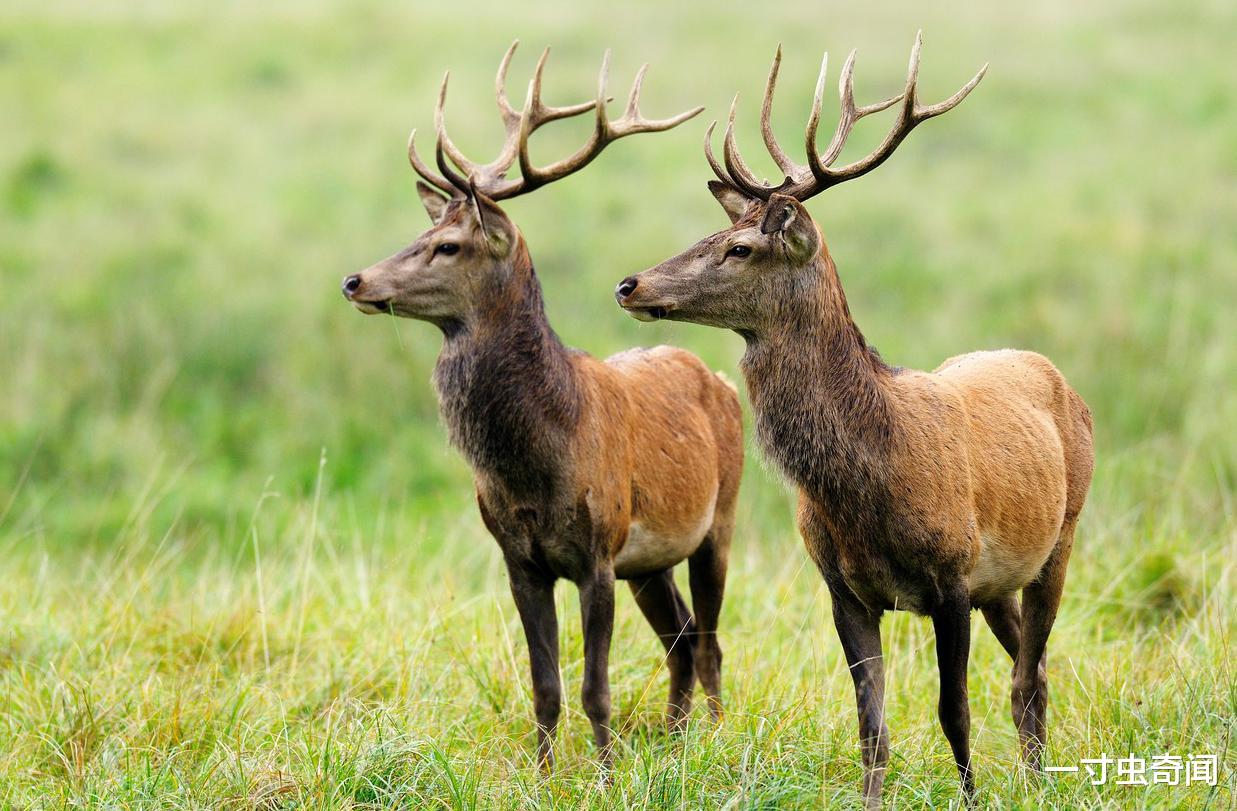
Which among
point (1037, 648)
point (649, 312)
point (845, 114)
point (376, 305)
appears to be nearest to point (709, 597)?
point (1037, 648)

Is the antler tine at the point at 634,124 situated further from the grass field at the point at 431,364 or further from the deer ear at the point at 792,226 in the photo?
the grass field at the point at 431,364

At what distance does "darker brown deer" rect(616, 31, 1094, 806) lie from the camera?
4.66 metres

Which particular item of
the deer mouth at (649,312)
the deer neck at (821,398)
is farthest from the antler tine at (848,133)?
the deer mouth at (649,312)

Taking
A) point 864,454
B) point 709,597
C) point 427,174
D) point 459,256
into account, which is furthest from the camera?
point 709,597

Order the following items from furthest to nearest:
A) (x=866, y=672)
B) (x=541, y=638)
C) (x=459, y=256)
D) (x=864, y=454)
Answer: (x=541, y=638) → (x=459, y=256) → (x=866, y=672) → (x=864, y=454)

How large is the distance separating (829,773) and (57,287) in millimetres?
8983

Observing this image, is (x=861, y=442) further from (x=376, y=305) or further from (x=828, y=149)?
(x=376, y=305)

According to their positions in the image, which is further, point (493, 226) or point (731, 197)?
point (493, 226)

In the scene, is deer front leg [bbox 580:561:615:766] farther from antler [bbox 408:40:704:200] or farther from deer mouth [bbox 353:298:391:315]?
antler [bbox 408:40:704:200]

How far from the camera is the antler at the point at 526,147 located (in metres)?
5.48

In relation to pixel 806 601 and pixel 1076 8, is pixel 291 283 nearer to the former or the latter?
pixel 806 601

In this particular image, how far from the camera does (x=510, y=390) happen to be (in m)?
5.36

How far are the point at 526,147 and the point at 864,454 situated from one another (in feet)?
5.38

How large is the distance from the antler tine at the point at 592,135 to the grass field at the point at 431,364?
1419 mm
